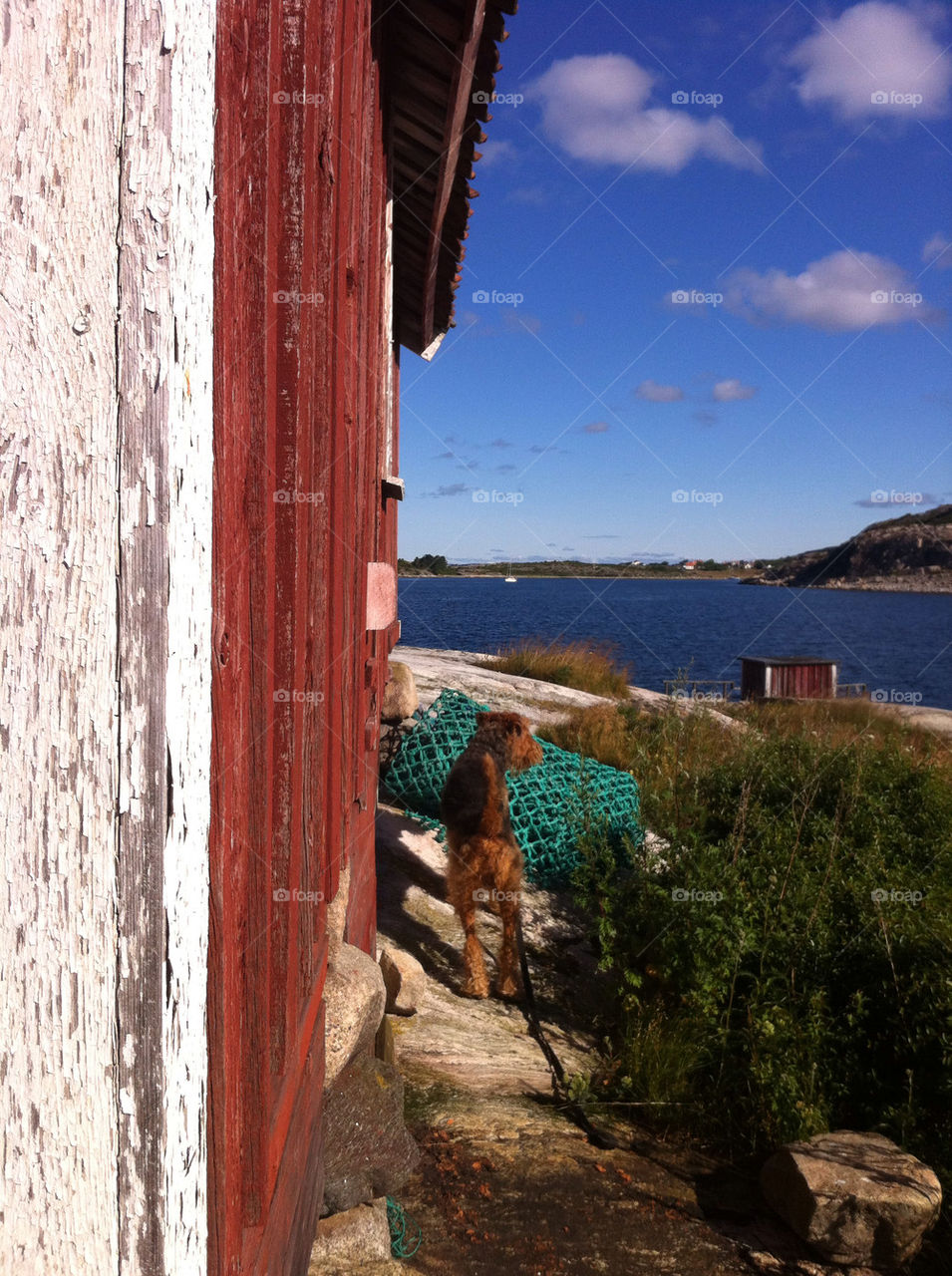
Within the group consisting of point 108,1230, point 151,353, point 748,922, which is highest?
point 151,353

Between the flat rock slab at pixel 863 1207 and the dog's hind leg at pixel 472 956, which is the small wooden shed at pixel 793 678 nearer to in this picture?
the dog's hind leg at pixel 472 956

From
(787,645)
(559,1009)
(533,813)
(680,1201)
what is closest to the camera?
(680,1201)

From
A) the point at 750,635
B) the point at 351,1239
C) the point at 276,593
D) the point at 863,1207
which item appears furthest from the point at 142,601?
the point at 750,635

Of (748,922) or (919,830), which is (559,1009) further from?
(919,830)

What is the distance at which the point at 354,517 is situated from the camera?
3.42 meters

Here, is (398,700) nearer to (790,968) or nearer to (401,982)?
(401,982)

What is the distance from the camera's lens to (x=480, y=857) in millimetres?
5684

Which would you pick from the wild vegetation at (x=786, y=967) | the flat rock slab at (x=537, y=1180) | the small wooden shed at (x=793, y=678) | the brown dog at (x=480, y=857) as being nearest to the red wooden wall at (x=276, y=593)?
the flat rock slab at (x=537, y=1180)

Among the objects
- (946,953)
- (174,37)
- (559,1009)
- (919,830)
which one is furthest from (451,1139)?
(174,37)

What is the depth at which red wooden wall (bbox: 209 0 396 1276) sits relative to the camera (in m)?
1.08

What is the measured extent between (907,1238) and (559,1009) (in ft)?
7.98

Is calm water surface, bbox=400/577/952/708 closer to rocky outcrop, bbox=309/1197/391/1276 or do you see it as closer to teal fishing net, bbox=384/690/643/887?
teal fishing net, bbox=384/690/643/887

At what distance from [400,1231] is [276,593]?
3.07 meters

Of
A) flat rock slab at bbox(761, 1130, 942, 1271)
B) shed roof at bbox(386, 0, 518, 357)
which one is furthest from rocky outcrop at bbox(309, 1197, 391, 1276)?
shed roof at bbox(386, 0, 518, 357)
